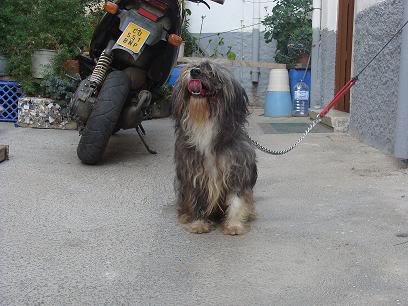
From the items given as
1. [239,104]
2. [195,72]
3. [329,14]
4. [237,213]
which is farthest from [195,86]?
A: [329,14]

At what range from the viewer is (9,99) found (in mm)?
7926

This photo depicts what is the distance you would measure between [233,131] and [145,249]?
939 millimetres

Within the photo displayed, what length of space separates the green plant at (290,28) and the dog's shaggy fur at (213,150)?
20.8 ft

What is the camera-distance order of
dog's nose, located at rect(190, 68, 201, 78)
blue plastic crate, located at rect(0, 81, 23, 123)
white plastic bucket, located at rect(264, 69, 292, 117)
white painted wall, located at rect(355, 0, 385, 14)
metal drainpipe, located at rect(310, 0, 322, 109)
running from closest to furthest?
dog's nose, located at rect(190, 68, 201, 78), white painted wall, located at rect(355, 0, 385, 14), blue plastic crate, located at rect(0, 81, 23, 123), metal drainpipe, located at rect(310, 0, 322, 109), white plastic bucket, located at rect(264, 69, 292, 117)

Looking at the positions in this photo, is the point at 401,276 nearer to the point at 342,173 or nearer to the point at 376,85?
the point at 342,173

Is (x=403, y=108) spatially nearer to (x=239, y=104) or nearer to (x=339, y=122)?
(x=239, y=104)

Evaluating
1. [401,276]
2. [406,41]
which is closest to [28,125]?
[406,41]

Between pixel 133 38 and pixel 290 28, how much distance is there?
505 cm

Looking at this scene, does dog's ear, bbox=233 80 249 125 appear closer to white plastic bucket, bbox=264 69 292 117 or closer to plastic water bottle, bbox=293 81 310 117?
white plastic bucket, bbox=264 69 292 117

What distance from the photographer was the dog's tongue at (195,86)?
11.3ft

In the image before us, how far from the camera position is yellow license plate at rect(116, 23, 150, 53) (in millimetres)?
5395

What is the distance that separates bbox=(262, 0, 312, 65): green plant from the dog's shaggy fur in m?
6.34

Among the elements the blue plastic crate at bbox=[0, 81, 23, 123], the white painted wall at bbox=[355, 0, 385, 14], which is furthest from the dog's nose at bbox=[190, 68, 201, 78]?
the blue plastic crate at bbox=[0, 81, 23, 123]

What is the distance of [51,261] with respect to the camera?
10.7 ft
